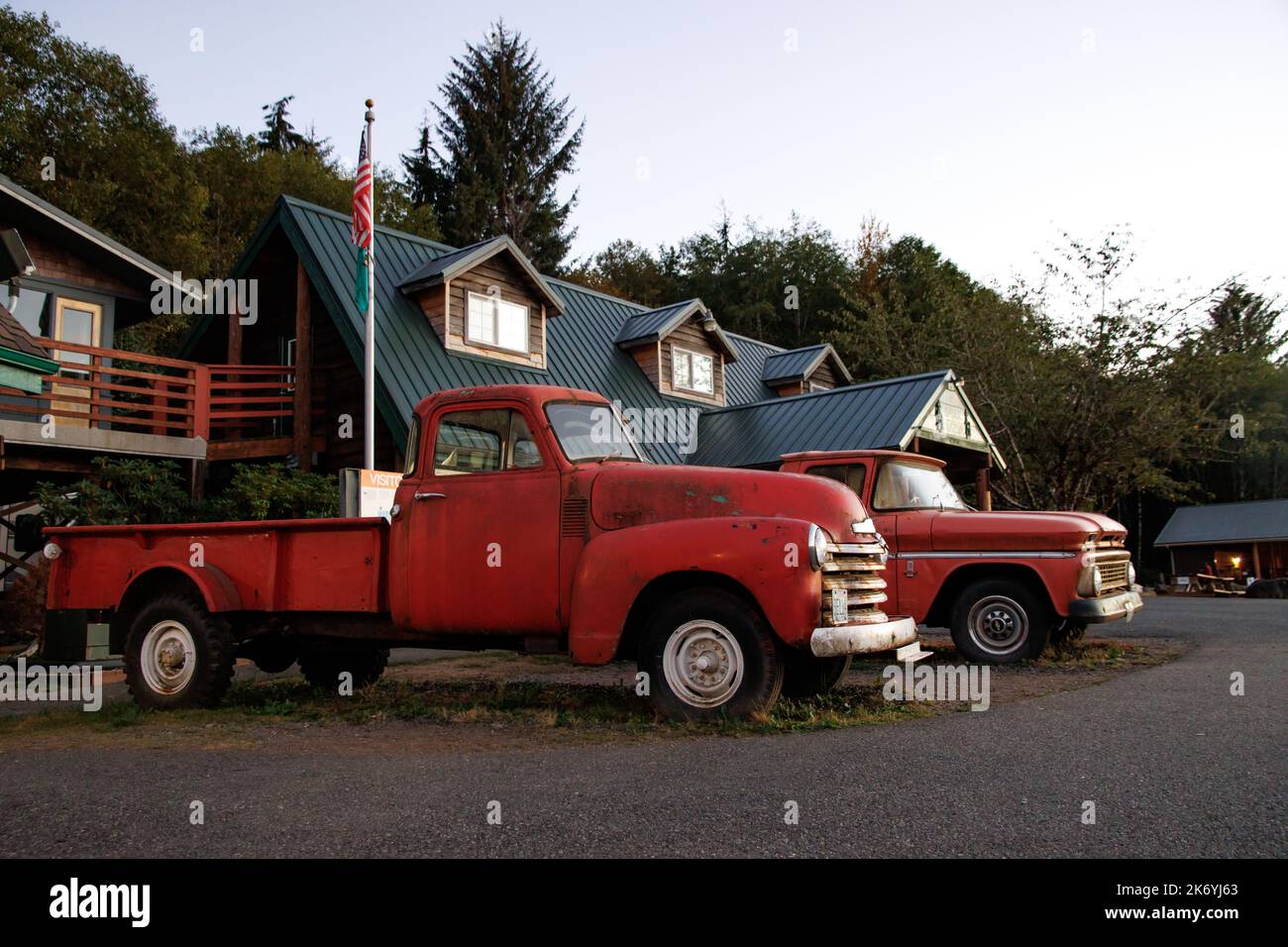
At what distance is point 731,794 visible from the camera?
4398 millimetres

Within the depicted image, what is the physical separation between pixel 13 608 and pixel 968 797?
1372 cm

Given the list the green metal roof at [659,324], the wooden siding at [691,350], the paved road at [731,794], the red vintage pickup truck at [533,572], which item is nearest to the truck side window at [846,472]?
the red vintage pickup truck at [533,572]

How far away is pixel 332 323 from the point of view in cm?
Result: 1778

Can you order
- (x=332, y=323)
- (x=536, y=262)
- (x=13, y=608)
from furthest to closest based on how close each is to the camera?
(x=536, y=262) < (x=332, y=323) < (x=13, y=608)

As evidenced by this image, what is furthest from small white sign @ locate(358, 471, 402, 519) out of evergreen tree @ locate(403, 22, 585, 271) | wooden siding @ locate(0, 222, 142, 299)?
evergreen tree @ locate(403, 22, 585, 271)

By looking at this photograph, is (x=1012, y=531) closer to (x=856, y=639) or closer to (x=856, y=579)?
(x=856, y=579)

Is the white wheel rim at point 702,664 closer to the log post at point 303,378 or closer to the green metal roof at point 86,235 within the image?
the log post at point 303,378

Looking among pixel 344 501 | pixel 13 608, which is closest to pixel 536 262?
pixel 13 608

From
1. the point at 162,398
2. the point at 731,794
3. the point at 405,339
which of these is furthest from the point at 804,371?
the point at 731,794

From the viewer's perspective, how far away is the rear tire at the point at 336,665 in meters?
8.68

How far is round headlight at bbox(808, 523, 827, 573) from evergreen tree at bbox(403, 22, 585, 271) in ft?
120

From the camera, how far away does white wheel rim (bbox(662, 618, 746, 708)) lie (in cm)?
608

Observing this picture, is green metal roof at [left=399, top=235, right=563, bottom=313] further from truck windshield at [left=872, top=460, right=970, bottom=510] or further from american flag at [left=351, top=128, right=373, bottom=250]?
truck windshield at [left=872, top=460, right=970, bottom=510]
